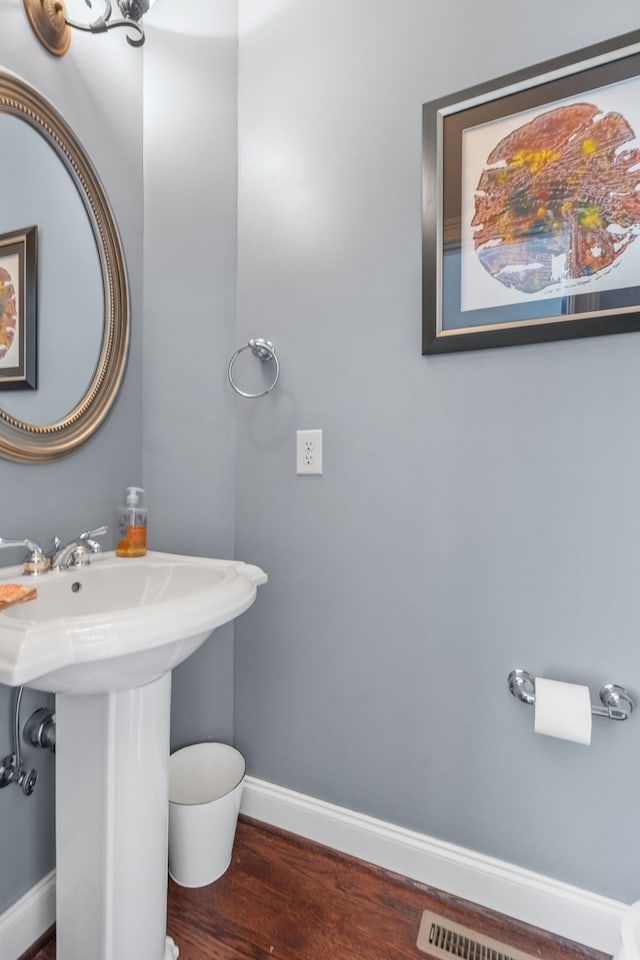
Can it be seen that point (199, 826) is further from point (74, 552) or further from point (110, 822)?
point (74, 552)

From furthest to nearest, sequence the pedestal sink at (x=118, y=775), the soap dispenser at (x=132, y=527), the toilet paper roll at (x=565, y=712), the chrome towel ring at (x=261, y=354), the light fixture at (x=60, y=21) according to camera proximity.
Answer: the chrome towel ring at (x=261, y=354), the soap dispenser at (x=132, y=527), the light fixture at (x=60, y=21), the toilet paper roll at (x=565, y=712), the pedestal sink at (x=118, y=775)

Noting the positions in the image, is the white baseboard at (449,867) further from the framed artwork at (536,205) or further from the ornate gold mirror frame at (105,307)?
the framed artwork at (536,205)

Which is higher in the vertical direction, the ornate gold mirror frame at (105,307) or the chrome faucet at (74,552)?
the ornate gold mirror frame at (105,307)

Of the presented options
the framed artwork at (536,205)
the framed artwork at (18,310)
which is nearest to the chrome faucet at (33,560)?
the framed artwork at (18,310)

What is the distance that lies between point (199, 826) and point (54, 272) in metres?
1.31

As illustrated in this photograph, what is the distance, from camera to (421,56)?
109cm

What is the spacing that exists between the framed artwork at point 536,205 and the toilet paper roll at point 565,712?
715 millimetres

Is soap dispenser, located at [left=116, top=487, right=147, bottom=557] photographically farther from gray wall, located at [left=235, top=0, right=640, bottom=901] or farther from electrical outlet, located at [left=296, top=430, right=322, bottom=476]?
electrical outlet, located at [left=296, top=430, right=322, bottom=476]

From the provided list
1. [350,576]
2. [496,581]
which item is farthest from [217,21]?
[496,581]

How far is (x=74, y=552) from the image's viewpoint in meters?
1.00

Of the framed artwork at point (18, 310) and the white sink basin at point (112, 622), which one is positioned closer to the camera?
the white sink basin at point (112, 622)

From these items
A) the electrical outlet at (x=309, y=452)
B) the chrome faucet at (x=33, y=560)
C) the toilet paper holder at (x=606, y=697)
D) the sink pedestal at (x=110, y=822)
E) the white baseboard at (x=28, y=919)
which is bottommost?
the white baseboard at (x=28, y=919)

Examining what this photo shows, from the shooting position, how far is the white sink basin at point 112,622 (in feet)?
1.97

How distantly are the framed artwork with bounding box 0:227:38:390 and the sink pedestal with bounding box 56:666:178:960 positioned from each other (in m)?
0.65
